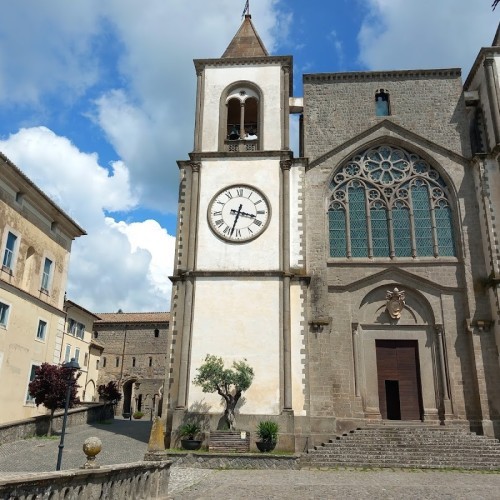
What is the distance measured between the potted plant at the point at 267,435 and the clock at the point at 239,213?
714cm

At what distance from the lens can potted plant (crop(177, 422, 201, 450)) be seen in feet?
56.3

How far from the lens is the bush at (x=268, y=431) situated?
17.0 m

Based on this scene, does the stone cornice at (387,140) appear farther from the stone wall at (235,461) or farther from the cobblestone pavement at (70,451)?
the cobblestone pavement at (70,451)

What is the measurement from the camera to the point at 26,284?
23688 mm

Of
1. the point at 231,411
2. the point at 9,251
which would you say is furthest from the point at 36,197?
the point at 231,411

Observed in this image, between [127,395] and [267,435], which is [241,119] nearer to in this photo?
[267,435]

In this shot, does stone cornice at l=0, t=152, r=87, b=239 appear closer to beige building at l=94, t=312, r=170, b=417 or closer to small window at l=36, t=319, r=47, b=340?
small window at l=36, t=319, r=47, b=340

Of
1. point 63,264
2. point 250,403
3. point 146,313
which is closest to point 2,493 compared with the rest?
point 250,403

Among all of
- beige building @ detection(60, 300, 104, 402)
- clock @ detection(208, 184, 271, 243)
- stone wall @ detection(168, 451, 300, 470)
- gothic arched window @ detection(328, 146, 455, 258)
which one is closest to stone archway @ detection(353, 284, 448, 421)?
gothic arched window @ detection(328, 146, 455, 258)

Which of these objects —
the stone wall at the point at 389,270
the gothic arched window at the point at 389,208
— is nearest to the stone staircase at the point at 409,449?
the stone wall at the point at 389,270

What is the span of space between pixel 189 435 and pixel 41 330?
11141 mm

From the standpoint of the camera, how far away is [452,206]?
Result: 70.9ft

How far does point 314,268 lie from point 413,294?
411 cm

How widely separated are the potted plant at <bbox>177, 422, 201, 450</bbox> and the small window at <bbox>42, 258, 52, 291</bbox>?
1176 cm
